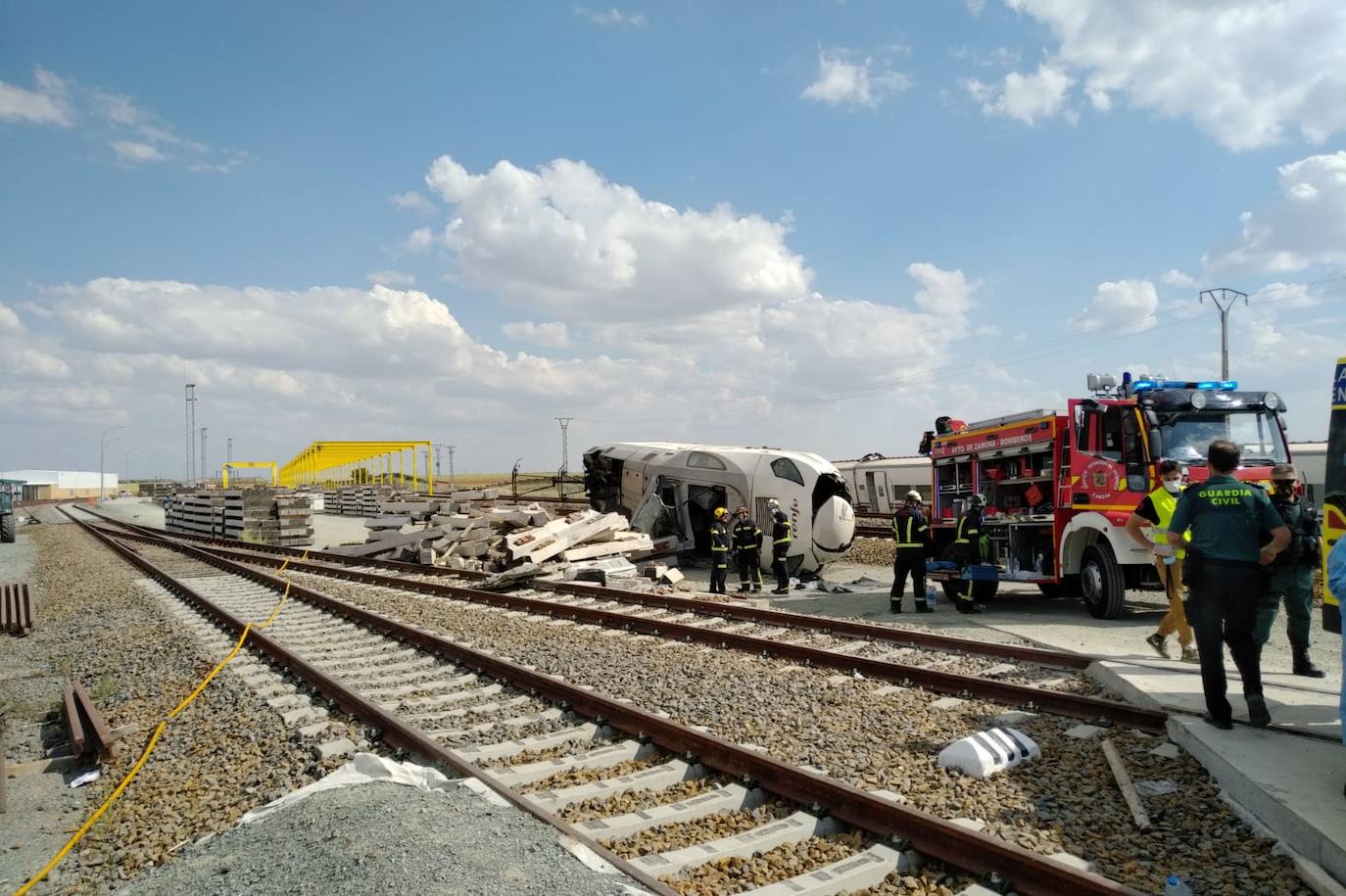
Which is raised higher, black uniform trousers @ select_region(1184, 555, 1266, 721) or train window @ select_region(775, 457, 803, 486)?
train window @ select_region(775, 457, 803, 486)

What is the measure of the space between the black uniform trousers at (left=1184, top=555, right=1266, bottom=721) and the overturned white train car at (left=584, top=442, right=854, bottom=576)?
1082 cm

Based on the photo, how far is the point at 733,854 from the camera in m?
4.20

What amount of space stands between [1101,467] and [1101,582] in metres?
1.52

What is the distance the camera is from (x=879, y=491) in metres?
29.5

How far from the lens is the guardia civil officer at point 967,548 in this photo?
12773mm

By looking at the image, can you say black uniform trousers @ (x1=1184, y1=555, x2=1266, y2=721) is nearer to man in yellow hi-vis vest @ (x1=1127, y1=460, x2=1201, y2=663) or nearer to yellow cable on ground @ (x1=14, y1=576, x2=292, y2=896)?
man in yellow hi-vis vest @ (x1=1127, y1=460, x2=1201, y2=663)

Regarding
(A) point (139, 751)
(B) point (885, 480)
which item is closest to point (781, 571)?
(A) point (139, 751)

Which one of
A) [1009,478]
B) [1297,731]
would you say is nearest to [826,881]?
[1297,731]

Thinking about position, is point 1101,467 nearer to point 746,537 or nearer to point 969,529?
point 969,529

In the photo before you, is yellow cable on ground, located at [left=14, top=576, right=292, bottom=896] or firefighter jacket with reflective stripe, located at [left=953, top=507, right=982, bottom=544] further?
firefighter jacket with reflective stripe, located at [left=953, top=507, right=982, bottom=544]

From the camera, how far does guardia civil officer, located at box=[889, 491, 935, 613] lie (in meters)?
12.4

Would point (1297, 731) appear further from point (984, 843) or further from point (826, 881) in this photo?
point (826, 881)

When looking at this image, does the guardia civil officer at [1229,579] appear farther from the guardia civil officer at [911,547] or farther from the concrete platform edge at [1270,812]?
the guardia civil officer at [911,547]

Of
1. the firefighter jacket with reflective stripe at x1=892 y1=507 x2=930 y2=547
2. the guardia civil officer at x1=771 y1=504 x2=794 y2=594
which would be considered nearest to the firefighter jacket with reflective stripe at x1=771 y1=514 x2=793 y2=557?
the guardia civil officer at x1=771 y1=504 x2=794 y2=594
